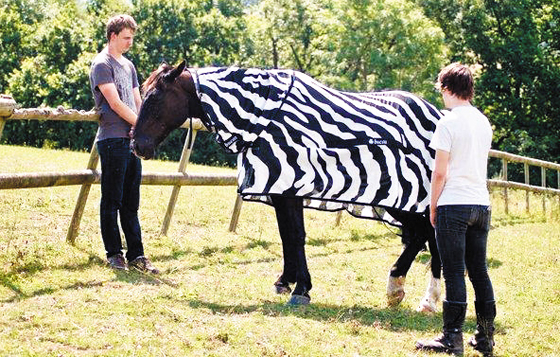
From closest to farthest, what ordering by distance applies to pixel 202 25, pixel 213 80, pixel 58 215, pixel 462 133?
pixel 462 133 < pixel 213 80 < pixel 58 215 < pixel 202 25

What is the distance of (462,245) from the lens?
186 inches

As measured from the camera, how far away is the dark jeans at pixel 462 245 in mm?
4699

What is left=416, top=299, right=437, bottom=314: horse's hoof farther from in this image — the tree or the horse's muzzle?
the tree

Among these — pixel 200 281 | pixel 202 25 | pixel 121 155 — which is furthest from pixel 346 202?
pixel 202 25

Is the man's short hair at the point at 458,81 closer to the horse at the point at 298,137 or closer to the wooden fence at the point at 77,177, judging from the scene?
the horse at the point at 298,137

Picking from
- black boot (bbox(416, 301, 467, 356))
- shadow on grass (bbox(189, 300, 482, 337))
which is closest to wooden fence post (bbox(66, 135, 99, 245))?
shadow on grass (bbox(189, 300, 482, 337))

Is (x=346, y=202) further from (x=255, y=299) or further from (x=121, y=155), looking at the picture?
(x=121, y=155)

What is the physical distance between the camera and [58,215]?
27.9 ft

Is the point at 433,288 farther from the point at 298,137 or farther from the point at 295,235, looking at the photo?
the point at 298,137

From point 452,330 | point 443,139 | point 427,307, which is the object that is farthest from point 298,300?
point 443,139

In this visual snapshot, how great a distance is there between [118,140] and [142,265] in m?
1.07

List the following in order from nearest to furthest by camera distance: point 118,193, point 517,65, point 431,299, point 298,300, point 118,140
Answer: point 298,300
point 431,299
point 118,140
point 118,193
point 517,65

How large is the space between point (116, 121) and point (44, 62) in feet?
113

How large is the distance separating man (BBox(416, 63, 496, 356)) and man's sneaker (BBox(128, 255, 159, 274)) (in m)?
Answer: 2.63
